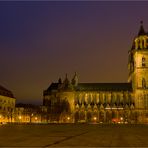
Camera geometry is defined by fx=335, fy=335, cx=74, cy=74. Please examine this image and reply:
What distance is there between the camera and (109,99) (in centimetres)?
15575

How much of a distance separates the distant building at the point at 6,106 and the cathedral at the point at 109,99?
17110mm

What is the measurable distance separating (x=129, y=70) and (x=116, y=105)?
2175 cm

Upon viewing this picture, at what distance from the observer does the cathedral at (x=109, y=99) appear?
14175 centimetres

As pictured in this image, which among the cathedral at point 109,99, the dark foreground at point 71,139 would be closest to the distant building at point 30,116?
the cathedral at point 109,99

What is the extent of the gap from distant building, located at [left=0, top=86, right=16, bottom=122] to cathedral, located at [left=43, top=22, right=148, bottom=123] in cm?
1711

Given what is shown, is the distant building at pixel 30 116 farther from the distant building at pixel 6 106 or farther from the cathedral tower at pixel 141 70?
the cathedral tower at pixel 141 70

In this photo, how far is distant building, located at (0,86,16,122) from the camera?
127688mm

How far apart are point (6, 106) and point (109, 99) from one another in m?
47.0

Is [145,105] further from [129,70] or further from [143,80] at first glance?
[129,70]

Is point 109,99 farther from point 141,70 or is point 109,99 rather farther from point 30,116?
point 30,116

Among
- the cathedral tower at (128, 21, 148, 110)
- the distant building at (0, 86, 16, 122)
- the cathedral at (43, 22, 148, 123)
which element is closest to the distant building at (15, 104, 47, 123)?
the cathedral at (43, 22, 148, 123)

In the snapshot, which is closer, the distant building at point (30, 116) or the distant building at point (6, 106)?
the distant building at point (6, 106)

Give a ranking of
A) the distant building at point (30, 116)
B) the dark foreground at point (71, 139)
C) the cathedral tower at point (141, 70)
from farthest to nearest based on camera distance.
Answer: the cathedral tower at point (141, 70)
the distant building at point (30, 116)
the dark foreground at point (71, 139)

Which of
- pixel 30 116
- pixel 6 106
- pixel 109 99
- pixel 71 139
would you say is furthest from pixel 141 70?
pixel 71 139
